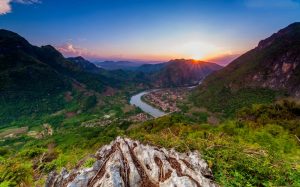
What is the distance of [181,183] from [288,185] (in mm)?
4032

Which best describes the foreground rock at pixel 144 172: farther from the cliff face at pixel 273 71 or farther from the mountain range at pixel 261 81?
the cliff face at pixel 273 71

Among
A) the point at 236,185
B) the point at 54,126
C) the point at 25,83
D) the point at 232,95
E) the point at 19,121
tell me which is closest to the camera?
the point at 236,185

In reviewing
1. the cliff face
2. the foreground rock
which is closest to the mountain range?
the cliff face

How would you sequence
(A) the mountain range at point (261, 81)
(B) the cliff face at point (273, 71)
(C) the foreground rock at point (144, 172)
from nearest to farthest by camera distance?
(C) the foreground rock at point (144, 172) → (A) the mountain range at point (261, 81) → (B) the cliff face at point (273, 71)

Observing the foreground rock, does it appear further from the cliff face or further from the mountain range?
Answer: the cliff face

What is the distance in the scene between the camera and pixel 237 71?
192125 mm

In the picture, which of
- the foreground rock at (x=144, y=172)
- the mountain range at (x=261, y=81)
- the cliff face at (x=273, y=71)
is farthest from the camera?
the cliff face at (x=273, y=71)

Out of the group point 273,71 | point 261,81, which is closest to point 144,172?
point 261,81

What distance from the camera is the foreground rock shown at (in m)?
9.10

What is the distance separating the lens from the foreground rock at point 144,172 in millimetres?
9102

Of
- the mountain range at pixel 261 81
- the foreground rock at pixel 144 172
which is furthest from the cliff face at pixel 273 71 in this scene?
the foreground rock at pixel 144 172

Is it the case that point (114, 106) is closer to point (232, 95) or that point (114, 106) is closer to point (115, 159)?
point (232, 95)

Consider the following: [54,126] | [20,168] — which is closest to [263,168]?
[20,168]

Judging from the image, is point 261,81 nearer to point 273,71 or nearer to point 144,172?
point 273,71
